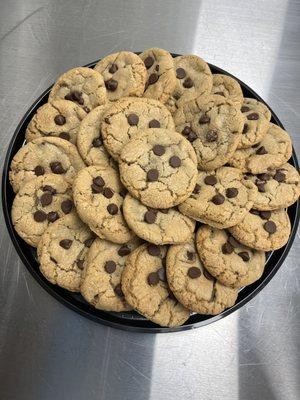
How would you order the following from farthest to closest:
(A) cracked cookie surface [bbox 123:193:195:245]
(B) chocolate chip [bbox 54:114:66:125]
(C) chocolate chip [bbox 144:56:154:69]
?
1. (C) chocolate chip [bbox 144:56:154:69]
2. (B) chocolate chip [bbox 54:114:66:125]
3. (A) cracked cookie surface [bbox 123:193:195:245]

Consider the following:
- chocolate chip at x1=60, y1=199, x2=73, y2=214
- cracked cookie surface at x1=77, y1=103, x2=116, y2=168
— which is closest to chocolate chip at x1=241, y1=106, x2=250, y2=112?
cracked cookie surface at x1=77, y1=103, x2=116, y2=168

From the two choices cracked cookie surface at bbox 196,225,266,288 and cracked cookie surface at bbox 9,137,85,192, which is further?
cracked cookie surface at bbox 9,137,85,192

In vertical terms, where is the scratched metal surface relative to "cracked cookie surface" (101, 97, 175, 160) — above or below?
below

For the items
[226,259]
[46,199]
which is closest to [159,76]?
[46,199]

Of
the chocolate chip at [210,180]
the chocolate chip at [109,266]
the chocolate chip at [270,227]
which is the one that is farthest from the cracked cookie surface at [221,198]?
the chocolate chip at [109,266]

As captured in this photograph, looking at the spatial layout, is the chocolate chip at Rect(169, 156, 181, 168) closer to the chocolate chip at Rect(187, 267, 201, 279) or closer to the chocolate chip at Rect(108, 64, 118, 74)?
the chocolate chip at Rect(187, 267, 201, 279)

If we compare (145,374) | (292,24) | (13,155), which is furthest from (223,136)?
(292,24)

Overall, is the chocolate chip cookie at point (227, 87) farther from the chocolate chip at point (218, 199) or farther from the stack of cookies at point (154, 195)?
the chocolate chip at point (218, 199)

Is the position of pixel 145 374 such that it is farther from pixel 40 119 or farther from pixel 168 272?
pixel 40 119
